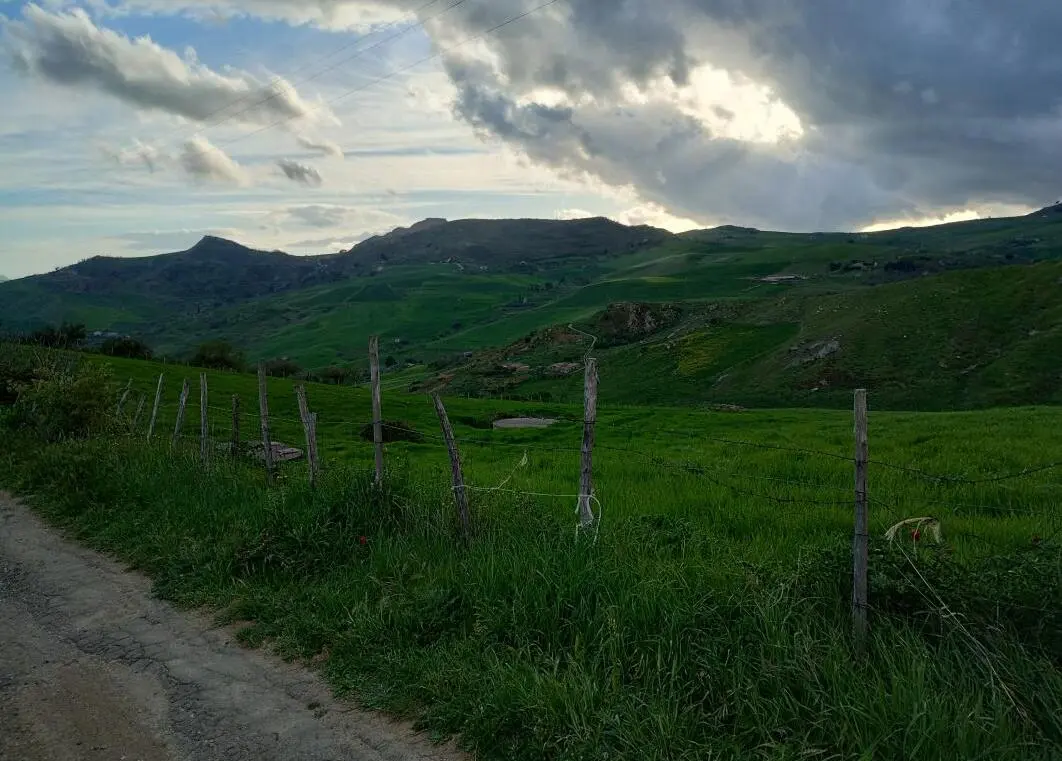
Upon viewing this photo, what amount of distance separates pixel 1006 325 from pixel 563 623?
63640 millimetres

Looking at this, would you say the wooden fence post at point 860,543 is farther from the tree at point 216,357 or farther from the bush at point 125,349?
the bush at point 125,349

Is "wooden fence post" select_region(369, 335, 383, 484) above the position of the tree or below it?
above

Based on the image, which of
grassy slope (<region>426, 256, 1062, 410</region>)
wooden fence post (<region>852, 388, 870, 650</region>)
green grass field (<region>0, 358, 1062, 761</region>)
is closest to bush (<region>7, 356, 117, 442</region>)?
green grass field (<region>0, 358, 1062, 761</region>)

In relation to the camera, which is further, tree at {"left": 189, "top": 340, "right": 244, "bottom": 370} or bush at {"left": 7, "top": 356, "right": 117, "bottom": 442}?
tree at {"left": 189, "top": 340, "right": 244, "bottom": 370}

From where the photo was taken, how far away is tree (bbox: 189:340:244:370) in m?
68.2

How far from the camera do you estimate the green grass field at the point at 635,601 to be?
19.0 feet

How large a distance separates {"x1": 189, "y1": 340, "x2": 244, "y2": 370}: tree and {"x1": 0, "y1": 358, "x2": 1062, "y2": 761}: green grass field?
187 ft

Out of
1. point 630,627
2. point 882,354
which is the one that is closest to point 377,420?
point 630,627

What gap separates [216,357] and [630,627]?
7048cm

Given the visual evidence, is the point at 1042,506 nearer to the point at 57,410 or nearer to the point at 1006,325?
the point at 57,410

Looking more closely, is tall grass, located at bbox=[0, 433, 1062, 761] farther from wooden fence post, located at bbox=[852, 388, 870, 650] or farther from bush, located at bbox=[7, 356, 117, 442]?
bush, located at bbox=[7, 356, 117, 442]

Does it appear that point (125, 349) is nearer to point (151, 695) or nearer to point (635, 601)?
point (151, 695)

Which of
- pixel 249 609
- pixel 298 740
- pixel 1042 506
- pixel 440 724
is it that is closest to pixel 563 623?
pixel 440 724

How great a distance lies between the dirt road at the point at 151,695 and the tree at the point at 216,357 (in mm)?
62472
